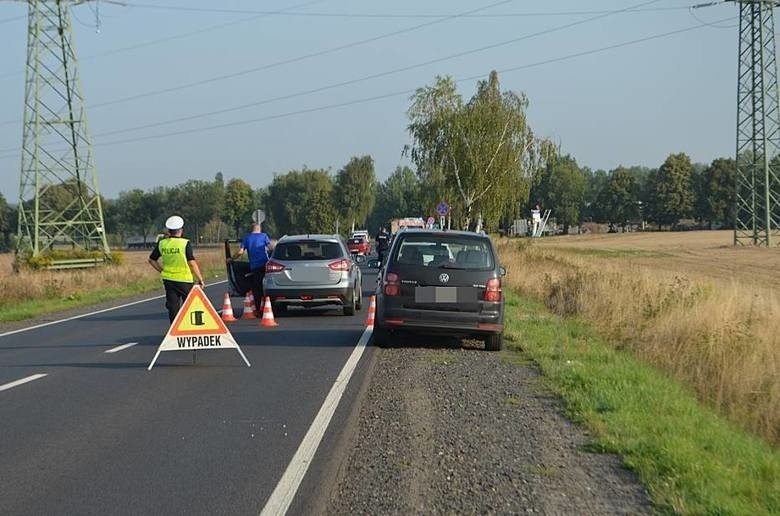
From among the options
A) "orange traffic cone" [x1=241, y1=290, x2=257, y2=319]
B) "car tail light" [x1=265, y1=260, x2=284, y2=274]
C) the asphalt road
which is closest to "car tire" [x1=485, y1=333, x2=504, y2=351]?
the asphalt road

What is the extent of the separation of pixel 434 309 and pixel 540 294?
11.7 m

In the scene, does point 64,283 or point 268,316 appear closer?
point 268,316

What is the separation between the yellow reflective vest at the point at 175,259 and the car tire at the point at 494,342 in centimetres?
428

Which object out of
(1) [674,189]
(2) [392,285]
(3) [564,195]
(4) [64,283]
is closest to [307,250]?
→ (2) [392,285]

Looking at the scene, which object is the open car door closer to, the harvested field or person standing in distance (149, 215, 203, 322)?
person standing in distance (149, 215, 203, 322)

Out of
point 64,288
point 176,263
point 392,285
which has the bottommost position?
point 64,288

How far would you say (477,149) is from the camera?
48.5 meters

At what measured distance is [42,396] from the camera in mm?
9859

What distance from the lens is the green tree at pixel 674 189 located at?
12394cm

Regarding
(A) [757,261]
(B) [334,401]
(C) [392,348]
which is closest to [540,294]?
(C) [392,348]

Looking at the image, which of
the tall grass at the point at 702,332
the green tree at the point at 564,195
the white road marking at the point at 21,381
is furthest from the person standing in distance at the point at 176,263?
the green tree at the point at 564,195

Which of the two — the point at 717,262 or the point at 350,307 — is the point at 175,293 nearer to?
the point at 350,307

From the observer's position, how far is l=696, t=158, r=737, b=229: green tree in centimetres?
11931

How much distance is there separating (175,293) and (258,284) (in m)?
5.92
